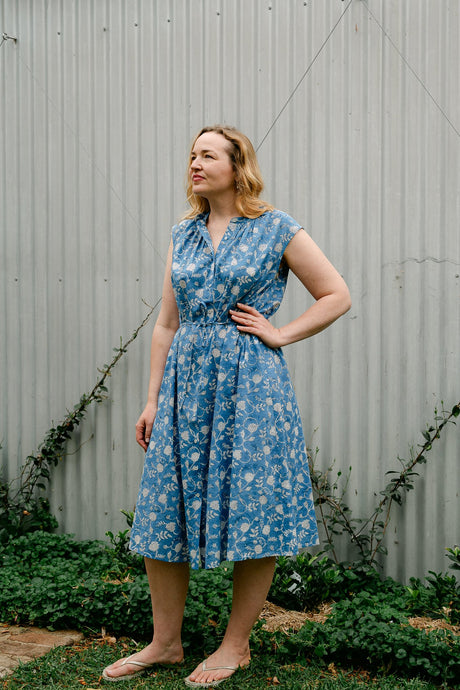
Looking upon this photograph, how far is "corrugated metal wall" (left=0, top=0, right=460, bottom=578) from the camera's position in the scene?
3627 mm

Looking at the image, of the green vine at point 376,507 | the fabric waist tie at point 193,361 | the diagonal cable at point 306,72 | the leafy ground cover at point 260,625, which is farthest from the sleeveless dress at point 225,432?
the diagonal cable at point 306,72

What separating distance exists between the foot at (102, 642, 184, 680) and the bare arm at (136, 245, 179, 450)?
751 mm

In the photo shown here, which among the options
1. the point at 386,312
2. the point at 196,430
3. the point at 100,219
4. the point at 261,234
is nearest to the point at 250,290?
the point at 261,234

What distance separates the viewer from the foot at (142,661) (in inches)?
105

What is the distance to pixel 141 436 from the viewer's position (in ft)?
9.24

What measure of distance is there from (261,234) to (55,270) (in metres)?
2.04

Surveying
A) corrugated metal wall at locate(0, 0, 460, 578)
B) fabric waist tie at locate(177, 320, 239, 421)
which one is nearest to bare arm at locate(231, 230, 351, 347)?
fabric waist tie at locate(177, 320, 239, 421)

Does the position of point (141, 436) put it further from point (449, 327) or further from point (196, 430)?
point (449, 327)

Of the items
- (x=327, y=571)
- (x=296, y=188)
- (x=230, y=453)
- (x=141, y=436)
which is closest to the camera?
(x=230, y=453)

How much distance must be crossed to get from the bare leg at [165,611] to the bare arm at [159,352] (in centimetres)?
46

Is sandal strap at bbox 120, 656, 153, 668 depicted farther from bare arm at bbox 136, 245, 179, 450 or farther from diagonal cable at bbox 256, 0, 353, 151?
diagonal cable at bbox 256, 0, 353, 151

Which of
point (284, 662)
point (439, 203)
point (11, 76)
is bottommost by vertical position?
point (284, 662)

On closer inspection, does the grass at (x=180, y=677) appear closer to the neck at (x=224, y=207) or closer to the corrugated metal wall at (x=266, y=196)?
the corrugated metal wall at (x=266, y=196)

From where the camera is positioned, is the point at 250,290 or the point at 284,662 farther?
the point at 284,662
